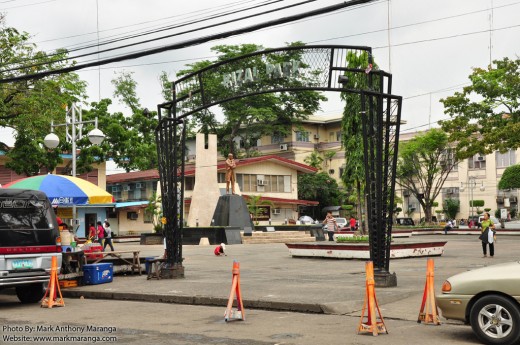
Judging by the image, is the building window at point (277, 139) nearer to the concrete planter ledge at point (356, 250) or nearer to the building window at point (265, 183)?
the building window at point (265, 183)

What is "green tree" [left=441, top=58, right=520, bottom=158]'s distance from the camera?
129 ft

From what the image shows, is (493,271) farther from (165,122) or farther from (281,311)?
(165,122)

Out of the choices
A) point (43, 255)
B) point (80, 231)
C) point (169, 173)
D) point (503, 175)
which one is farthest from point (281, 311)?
point (503, 175)

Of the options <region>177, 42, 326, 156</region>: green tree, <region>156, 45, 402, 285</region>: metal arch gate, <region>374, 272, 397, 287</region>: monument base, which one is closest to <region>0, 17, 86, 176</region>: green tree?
<region>156, 45, 402, 285</region>: metal arch gate

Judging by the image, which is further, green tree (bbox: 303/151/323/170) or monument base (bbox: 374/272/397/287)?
green tree (bbox: 303/151/323/170)

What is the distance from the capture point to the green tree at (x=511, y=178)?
5853 cm

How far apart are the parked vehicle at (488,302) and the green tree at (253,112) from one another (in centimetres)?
5402

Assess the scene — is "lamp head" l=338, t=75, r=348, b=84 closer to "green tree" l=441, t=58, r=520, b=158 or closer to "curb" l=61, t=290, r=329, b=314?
"curb" l=61, t=290, r=329, b=314

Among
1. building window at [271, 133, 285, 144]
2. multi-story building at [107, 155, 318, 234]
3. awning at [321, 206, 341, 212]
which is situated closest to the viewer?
multi-story building at [107, 155, 318, 234]

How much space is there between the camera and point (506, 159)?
6388cm

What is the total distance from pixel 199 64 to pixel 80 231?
2248 cm

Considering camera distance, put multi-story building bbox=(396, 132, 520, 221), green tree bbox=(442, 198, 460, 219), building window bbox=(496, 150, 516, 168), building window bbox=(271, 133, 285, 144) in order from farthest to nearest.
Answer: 1. building window bbox=(271, 133, 285, 144)
2. green tree bbox=(442, 198, 460, 219)
3. multi-story building bbox=(396, 132, 520, 221)
4. building window bbox=(496, 150, 516, 168)

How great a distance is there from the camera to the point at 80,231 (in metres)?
52.2

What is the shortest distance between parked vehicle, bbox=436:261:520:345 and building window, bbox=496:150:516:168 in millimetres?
58639
